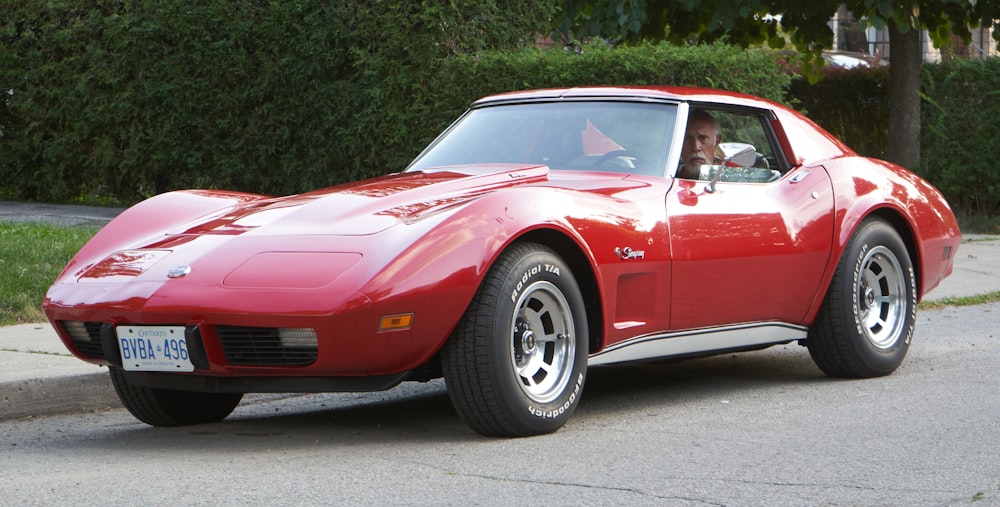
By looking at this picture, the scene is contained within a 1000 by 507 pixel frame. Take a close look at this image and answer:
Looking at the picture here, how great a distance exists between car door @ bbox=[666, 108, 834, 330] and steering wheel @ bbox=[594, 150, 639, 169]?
0.72 ft

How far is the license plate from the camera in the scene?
4.88 meters

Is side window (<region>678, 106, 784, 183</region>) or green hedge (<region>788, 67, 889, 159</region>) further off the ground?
side window (<region>678, 106, 784, 183</region>)

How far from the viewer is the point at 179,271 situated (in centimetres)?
498

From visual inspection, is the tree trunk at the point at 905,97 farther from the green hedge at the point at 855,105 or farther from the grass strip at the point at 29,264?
the grass strip at the point at 29,264

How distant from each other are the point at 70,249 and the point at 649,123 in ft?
17.1

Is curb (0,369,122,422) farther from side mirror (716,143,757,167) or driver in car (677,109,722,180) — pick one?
side mirror (716,143,757,167)

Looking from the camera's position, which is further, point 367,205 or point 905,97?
point 905,97

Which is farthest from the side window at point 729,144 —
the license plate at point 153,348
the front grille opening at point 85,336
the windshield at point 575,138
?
the front grille opening at point 85,336

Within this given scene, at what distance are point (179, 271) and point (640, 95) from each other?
2341 mm

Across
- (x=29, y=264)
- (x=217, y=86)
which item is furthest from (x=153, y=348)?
(x=217, y=86)

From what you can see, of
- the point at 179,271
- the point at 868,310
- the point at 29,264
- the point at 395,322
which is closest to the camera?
the point at 395,322

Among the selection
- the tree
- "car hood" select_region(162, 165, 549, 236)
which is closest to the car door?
"car hood" select_region(162, 165, 549, 236)

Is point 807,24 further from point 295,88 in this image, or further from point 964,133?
point 295,88

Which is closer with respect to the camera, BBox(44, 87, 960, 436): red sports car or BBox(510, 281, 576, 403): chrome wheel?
BBox(44, 87, 960, 436): red sports car
